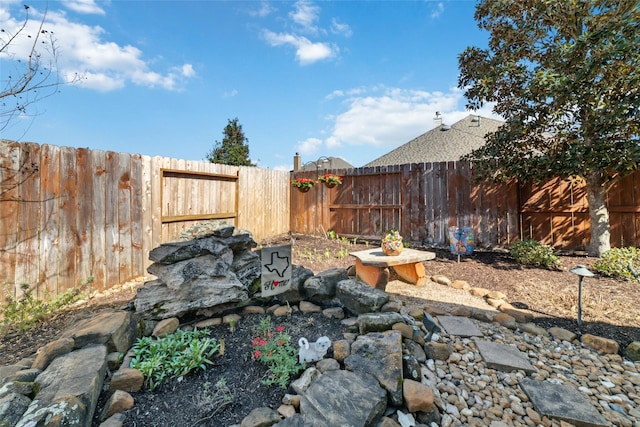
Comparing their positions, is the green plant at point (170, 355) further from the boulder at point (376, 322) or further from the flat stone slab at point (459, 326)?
the flat stone slab at point (459, 326)

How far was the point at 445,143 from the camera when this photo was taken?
9.53 m

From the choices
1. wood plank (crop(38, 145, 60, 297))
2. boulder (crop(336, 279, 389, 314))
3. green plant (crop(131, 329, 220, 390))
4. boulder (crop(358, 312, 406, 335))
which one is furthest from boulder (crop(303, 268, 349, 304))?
wood plank (crop(38, 145, 60, 297))

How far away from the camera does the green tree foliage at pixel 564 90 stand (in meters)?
3.48

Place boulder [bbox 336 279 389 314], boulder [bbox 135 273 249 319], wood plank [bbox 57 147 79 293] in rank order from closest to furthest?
boulder [bbox 135 273 249 319]
boulder [bbox 336 279 389 314]
wood plank [bbox 57 147 79 293]

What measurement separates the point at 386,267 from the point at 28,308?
3.78 meters

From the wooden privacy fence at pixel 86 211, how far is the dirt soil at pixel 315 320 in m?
0.47

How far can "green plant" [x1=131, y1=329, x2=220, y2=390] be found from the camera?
4.91ft

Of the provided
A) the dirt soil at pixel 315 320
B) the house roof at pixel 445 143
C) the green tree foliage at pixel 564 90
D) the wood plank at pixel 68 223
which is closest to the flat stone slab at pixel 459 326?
the dirt soil at pixel 315 320

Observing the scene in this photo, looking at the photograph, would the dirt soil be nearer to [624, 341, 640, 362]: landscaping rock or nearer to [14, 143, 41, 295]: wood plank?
[624, 341, 640, 362]: landscaping rock

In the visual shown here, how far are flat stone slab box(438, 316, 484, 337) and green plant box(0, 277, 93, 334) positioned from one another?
3632 millimetres

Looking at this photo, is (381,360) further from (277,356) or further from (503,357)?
(503,357)

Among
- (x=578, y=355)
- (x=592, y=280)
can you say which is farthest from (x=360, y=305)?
(x=592, y=280)

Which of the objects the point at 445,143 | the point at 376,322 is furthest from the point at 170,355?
the point at 445,143

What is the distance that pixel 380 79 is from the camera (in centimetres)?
591
